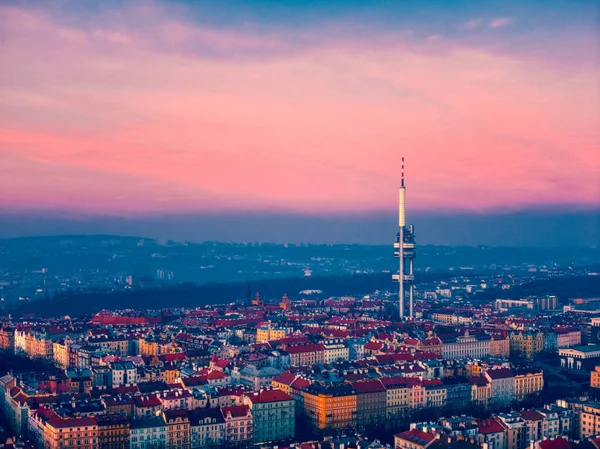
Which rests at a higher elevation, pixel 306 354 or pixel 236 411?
pixel 306 354

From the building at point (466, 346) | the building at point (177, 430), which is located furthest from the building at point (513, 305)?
the building at point (177, 430)

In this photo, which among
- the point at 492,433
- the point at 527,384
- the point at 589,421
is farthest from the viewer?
the point at 527,384

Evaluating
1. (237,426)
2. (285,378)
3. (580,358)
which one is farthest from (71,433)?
(580,358)

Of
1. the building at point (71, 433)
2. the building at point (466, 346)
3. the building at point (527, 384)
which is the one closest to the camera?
the building at point (71, 433)

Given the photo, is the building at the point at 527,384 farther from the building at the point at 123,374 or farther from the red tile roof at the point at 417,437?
the building at the point at 123,374

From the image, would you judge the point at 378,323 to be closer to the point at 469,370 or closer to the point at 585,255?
the point at 469,370

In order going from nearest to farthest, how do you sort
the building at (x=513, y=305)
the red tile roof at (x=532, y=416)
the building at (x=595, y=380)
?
the red tile roof at (x=532, y=416) → the building at (x=595, y=380) → the building at (x=513, y=305)

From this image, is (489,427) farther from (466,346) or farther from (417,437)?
(466,346)

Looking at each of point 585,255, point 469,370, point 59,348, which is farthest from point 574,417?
point 585,255
